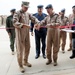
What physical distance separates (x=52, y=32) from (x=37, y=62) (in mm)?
1171

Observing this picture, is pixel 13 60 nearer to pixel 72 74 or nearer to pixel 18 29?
pixel 18 29

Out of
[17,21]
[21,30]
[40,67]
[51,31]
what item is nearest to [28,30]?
[21,30]

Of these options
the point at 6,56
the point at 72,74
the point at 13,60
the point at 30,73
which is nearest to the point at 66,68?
the point at 72,74

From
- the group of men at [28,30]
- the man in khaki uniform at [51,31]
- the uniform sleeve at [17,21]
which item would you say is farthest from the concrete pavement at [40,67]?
the uniform sleeve at [17,21]

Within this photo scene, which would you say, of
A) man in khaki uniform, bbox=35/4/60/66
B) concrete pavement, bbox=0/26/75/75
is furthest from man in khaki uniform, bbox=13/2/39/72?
man in khaki uniform, bbox=35/4/60/66

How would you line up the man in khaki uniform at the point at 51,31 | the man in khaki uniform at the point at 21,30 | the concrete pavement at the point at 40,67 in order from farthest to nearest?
the man in khaki uniform at the point at 51,31
the concrete pavement at the point at 40,67
the man in khaki uniform at the point at 21,30

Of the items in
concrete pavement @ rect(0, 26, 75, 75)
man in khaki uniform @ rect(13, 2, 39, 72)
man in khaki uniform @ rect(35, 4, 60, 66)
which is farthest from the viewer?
man in khaki uniform @ rect(35, 4, 60, 66)

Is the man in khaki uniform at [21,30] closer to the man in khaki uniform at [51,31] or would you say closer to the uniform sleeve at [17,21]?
the uniform sleeve at [17,21]

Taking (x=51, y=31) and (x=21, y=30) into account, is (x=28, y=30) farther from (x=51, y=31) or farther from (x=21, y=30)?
(x=51, y=31)

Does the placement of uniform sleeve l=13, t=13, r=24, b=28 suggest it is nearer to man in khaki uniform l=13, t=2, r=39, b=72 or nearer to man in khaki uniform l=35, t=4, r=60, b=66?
man in khaki uniform l=13, t=2, r=39, b=72

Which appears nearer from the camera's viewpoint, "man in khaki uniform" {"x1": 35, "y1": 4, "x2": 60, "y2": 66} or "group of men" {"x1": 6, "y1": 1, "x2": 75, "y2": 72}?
"group of men" {"x1": 6, "y1": 1, "x2": 75, "y2": 72}

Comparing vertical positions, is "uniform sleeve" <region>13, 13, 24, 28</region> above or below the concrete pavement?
above

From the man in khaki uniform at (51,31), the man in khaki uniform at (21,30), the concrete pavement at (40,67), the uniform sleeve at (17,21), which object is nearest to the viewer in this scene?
the uniform sleeve at (17,21)

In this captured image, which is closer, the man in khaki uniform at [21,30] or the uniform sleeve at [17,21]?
the uniform sleeve at [17,21]
